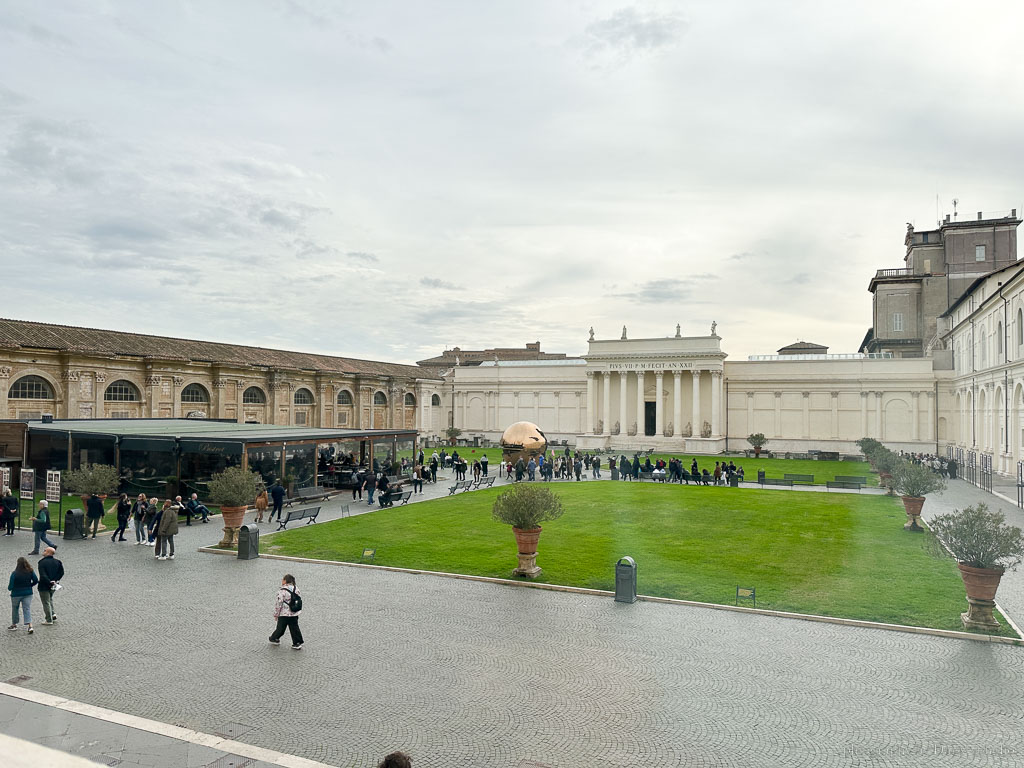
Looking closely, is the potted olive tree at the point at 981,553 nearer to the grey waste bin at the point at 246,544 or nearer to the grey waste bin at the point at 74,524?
the grey waste bin at the point at 246,544

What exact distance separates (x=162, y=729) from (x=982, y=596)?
41.8 ft

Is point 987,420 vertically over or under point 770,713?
over

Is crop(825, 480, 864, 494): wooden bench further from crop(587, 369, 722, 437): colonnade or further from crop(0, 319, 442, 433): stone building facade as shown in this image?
crop(0, 319, 442, 433): stone building facade

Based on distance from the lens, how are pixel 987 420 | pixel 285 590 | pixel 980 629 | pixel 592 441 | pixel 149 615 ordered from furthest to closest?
1. pixel 592 441
2. pixel 987 420
3. pixel 149 615
4. pixel 980 629
5. pixel 285 590

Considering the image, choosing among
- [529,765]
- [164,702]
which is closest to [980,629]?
[529,765]

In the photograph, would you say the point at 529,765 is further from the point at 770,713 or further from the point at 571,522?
the point at 571,522

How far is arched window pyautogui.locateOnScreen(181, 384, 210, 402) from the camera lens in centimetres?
4609

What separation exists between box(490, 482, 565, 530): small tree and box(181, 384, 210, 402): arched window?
3788cm

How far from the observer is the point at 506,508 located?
49.3ft

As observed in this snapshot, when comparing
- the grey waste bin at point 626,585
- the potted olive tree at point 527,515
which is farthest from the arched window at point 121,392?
the grey waste bin at point 626,585

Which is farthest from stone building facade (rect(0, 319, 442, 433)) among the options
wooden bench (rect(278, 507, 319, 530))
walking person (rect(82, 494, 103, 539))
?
wooden bench (rect(278, 507, 319, 530))

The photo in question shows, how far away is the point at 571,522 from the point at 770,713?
46.6 ft

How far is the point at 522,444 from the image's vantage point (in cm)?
A: 4231

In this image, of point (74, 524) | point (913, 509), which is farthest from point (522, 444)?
point (74, 524)
